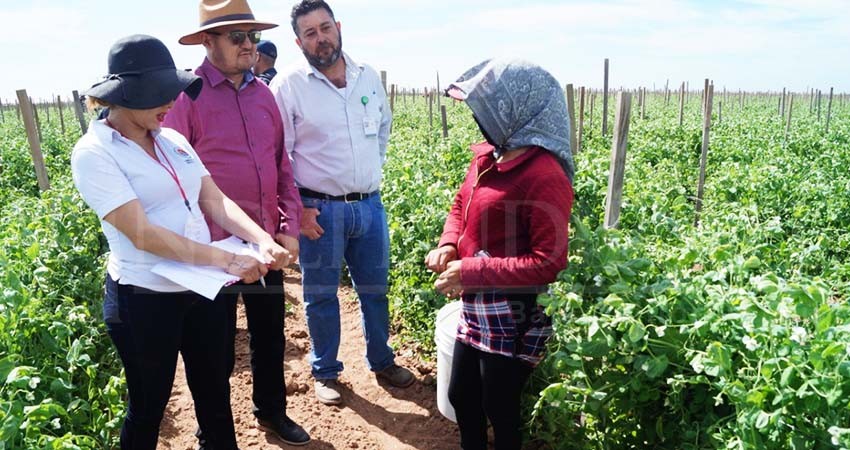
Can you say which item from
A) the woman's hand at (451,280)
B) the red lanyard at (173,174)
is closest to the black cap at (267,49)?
the red lanyard at (173,174)

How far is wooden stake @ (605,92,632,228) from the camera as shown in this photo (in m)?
2.75

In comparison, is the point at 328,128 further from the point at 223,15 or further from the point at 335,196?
the point at 223,15

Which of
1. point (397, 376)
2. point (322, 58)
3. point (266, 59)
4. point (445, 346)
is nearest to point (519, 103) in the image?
point (445, 346)

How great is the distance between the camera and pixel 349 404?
141 inches

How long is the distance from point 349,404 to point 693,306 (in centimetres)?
227

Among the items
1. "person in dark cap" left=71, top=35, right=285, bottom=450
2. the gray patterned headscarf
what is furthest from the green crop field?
the gray patterned headscarf

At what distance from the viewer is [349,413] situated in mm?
3494

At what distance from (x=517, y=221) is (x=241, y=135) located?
1337 millimetres

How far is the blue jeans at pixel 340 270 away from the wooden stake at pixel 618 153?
128 centimetres

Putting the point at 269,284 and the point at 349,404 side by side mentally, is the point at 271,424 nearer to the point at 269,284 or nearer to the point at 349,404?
the point at 349,404

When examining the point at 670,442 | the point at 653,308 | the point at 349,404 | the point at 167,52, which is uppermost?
the point at 167,52

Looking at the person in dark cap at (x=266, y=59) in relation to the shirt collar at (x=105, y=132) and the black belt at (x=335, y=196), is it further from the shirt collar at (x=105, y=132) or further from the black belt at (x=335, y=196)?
the shirt collar at (x=105, y=132)

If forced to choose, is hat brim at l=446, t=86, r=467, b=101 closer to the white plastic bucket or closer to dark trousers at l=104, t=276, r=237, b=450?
the white plastic bucket

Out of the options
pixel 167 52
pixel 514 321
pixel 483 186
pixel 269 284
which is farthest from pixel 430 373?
pixel 167 52
